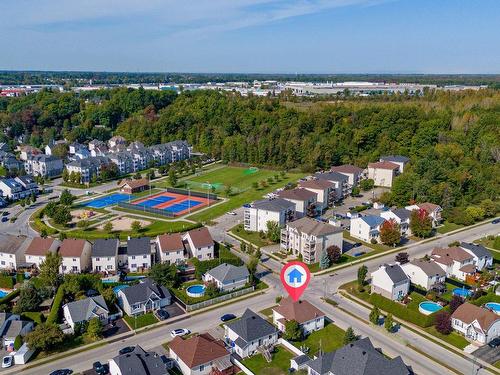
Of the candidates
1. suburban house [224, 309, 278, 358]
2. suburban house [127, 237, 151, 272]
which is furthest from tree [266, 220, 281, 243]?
suburban house [224, 309, 278, 358]

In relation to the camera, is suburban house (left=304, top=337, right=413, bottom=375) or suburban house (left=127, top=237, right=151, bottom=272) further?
suburban house (left=127, top=237, right=151, bottom=272)

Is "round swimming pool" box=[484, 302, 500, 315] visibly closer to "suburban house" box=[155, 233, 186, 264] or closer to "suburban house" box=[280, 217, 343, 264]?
"suburban house" box=[280, 217, 343, 264]

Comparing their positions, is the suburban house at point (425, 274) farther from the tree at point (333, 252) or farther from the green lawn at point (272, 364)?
the green lawn at point (272, 364)

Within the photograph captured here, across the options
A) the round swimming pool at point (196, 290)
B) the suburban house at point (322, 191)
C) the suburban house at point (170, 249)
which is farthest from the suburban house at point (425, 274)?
the suburban house at point (170, 249)

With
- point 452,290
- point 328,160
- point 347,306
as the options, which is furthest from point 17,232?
point 328,160

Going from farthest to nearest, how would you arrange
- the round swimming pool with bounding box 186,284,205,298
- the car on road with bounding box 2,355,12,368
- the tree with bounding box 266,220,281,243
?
the tree with bounding box 266,220,281,243 → the round swimming pool with bounding box 186,284,205,298 → the car on road with bounding box 2,355,12,368
